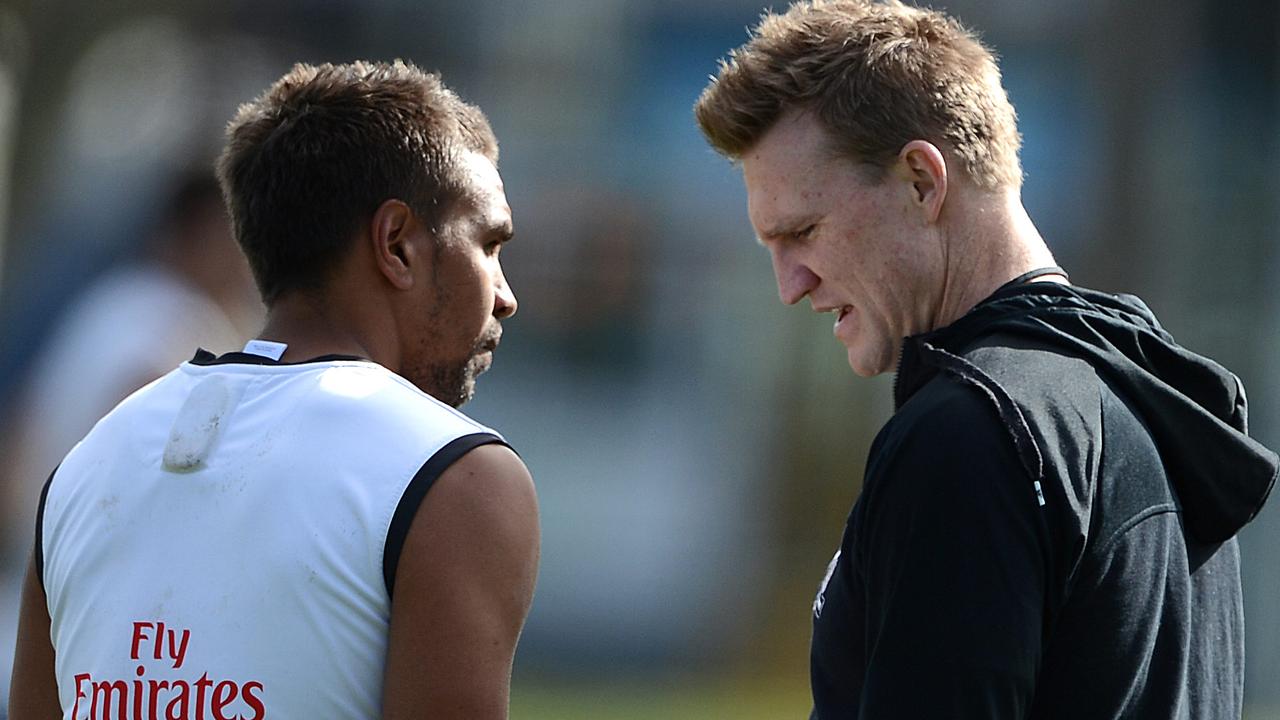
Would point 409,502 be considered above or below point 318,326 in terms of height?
below

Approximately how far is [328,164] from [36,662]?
31.2 inches

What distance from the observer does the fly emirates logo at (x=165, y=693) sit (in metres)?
1.83

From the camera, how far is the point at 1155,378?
1894 millimetres

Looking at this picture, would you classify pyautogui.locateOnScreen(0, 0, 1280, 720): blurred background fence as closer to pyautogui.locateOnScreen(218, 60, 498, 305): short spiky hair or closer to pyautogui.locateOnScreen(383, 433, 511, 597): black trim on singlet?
pyautogui.locateOnScreen(218, 60, 498, 305): short spiky hair

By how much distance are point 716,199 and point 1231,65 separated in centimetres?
310

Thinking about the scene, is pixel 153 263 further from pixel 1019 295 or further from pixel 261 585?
pixel 1019 295

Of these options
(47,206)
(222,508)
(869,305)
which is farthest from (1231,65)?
(222,508)

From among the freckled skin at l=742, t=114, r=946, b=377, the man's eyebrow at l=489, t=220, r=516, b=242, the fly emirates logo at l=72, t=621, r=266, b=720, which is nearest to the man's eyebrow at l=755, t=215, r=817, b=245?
the freckled skin at l=742, t=114, r=946, b=377

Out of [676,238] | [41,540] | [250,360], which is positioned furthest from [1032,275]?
[676,238]

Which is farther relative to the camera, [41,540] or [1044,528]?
[41,540]

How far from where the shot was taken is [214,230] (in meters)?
3.80

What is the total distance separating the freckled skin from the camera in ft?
6.74

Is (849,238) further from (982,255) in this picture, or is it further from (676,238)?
(676,238)

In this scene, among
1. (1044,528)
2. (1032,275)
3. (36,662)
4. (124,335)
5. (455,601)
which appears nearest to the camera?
(1044,528)
